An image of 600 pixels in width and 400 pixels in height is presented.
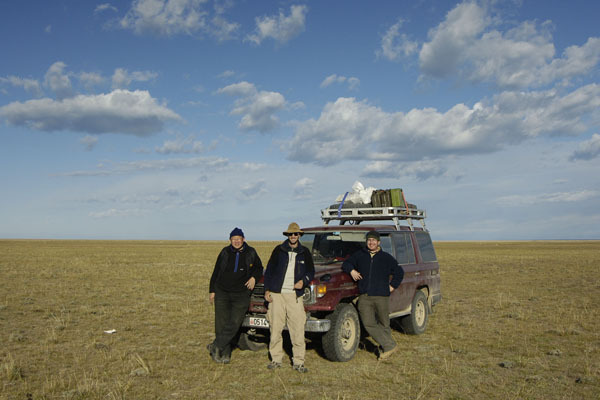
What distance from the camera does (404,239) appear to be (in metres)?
9.38

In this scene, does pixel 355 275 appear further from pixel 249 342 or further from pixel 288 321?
pixel 249 342

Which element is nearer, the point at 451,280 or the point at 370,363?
the point at 370,363

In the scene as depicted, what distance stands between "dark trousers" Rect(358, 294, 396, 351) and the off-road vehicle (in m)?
0.16

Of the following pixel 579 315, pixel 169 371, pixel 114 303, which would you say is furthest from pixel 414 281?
pixel 114 303

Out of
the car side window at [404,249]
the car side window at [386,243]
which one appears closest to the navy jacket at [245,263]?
the car side window at [386,243]

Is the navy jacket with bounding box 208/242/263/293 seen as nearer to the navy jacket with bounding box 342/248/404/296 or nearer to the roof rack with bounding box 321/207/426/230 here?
the navy jacket with bounding box 342/248/404/296

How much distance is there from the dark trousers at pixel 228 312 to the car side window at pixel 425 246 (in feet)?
13.7

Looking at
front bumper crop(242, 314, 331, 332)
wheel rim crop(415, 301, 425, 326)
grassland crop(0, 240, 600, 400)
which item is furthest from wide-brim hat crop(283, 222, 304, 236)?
wheel rim crop(415, 301, 425, 326)

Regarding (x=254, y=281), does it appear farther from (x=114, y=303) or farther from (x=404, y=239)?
(x=114, y=303)

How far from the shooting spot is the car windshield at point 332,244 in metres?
8.62

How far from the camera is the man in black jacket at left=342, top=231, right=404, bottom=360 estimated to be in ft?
24.4

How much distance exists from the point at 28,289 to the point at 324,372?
14.8 m

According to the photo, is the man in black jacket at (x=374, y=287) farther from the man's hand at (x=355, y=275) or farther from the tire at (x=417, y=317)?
the tire at (x=417, y=317)

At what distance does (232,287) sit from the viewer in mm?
7316
